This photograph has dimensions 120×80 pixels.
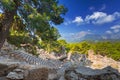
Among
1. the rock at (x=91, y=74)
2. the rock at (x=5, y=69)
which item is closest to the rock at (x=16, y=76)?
the rock at (x=5, y=69)

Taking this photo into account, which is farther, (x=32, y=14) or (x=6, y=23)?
(x=6, y=23)

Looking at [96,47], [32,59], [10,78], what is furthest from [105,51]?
[10,78]

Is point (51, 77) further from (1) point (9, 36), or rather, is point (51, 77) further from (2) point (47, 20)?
(1) point (9, 36)

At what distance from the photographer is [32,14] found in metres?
10.8

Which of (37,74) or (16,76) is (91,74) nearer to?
(37,74)

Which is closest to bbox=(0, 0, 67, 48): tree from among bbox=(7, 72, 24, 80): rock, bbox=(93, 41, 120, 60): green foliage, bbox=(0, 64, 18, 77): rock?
bbox=(0, 64, 18, 77): rock

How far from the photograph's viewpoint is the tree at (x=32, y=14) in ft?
34.6

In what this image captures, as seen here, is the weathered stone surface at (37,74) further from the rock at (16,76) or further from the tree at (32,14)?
the tree at (32,14)

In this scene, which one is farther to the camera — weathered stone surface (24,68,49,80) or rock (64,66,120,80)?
weathered stone surface (24,68,49,80)

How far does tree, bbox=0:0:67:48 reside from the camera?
34.6 ft

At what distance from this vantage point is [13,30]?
13.5m

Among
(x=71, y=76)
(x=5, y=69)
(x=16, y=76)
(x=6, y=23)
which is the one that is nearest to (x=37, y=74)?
(x=16, y=76)

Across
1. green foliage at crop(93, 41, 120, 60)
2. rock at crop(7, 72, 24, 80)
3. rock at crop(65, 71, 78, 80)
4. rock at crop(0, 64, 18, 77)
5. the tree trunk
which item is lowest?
rock at crop(65, 71, 78, 80)

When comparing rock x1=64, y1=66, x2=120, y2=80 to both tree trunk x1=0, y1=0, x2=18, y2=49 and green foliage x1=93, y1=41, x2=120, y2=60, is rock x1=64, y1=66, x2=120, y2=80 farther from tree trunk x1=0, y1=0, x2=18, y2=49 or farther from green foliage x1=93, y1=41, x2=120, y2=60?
green foliage x1=93, y1=41, x2=120, y2=60
